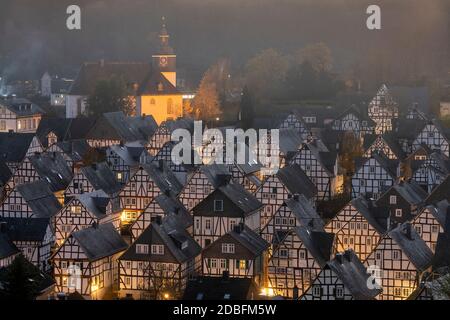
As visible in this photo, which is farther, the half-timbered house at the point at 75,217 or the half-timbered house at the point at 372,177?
the half-timbered house at the point at 372,177

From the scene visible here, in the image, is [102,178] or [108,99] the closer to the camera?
[102,178]

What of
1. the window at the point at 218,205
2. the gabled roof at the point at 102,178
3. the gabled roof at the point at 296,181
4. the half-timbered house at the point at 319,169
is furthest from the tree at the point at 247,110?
the window at the point at 218,205

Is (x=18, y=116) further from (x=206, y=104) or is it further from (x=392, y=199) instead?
(x=392, y=199)

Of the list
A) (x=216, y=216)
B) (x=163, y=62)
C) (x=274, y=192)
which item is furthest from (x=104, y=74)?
(x=216, y=216)

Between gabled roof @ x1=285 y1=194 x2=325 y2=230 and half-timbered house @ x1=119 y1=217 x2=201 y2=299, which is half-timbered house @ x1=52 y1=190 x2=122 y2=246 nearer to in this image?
half-timbered house @ x1=119 y1=217 x2=201 y2=299

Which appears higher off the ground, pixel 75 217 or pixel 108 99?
pixel 108 99

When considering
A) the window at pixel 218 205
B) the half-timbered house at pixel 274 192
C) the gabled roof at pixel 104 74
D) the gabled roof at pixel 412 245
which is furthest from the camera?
the gabled roof at pixel 104 74

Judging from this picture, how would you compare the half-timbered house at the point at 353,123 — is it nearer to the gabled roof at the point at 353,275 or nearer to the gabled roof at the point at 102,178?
the gabled roof at the point at 102,178
